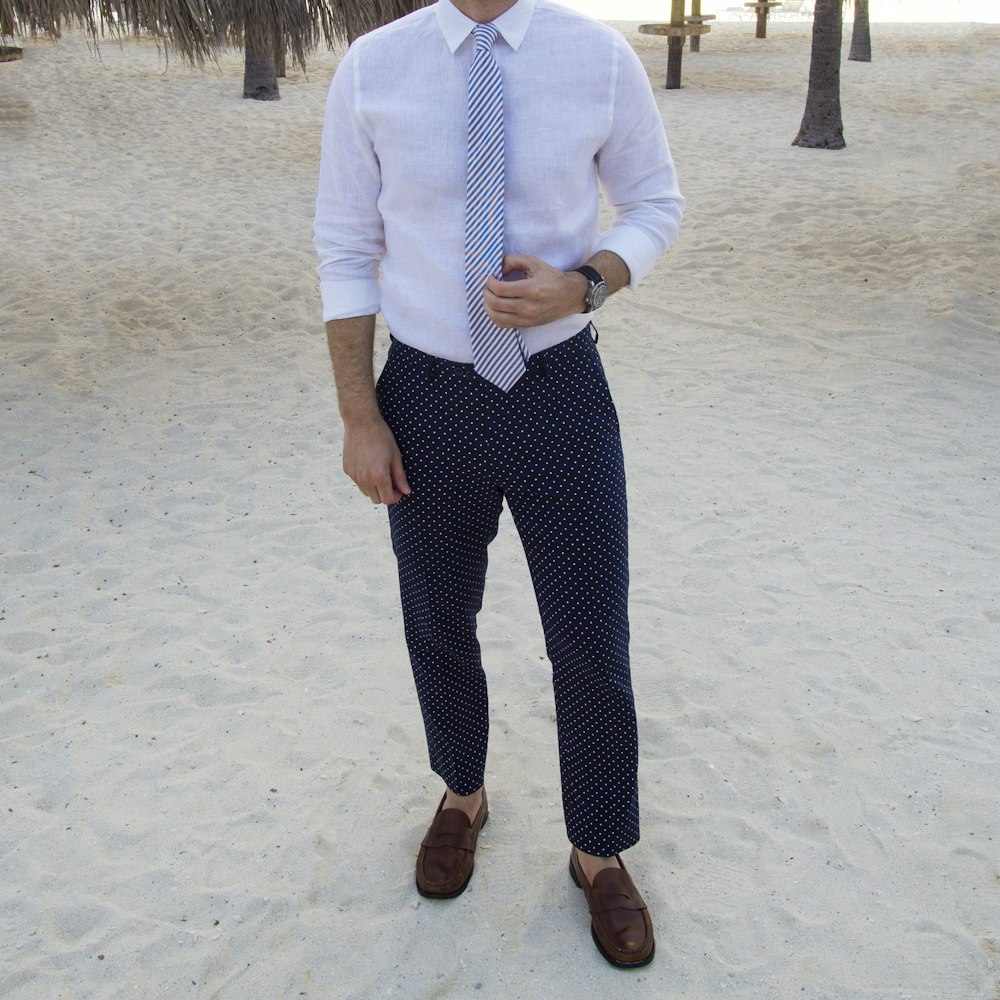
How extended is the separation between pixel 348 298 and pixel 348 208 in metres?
0.16

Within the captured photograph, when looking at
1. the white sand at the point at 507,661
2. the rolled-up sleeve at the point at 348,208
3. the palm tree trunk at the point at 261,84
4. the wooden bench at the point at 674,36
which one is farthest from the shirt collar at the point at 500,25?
the palm tree trunk at the point at 261,84

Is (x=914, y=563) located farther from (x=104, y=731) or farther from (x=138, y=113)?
(x=138, y=113)

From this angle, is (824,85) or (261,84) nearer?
(824,85)

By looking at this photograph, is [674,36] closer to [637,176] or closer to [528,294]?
[637,176]

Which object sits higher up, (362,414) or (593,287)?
(593,287)

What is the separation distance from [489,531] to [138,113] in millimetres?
12400

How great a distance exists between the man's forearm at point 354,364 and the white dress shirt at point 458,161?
29 mm

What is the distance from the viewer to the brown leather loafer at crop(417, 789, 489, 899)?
230 cm

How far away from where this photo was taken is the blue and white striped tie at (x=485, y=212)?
1588 millimetres

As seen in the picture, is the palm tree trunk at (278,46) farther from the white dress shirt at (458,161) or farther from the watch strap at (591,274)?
the watch strap at (591,274)

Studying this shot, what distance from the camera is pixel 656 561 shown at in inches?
147

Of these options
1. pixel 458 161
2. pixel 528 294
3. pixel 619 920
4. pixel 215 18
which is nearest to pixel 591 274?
pixel 528 294

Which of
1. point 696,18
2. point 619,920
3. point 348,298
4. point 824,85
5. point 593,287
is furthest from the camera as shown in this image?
point 696,18

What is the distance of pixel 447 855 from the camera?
2328mm
